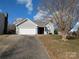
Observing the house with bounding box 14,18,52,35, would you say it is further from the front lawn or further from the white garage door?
the front lawn

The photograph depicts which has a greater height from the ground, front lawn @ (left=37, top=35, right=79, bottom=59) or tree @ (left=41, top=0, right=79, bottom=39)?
tree @ (left=41, top=0, right=79, bottom=39)

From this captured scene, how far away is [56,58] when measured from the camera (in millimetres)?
14672

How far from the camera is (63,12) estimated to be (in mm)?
35625

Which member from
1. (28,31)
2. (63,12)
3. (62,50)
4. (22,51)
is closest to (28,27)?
(28,31)

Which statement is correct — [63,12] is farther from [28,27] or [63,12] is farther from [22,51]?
[28,27]

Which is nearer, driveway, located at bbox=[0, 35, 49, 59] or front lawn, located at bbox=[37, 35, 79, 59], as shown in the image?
driveway, located at bbox=[0, 35, 49, 59]

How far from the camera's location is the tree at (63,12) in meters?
35.4

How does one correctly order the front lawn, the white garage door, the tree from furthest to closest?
the white garage door, the tree, the front lawn

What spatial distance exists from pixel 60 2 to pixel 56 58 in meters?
22.5

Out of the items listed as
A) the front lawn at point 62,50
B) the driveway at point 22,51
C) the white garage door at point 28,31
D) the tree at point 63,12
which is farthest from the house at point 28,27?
the driveway at point 22,51

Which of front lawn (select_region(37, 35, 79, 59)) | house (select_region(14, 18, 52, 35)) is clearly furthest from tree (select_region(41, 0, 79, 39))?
house (select_region(14, 18, 52, 35))

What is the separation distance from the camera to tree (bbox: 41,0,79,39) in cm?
3544

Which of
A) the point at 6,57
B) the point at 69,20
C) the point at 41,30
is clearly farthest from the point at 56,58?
the point at 41,30

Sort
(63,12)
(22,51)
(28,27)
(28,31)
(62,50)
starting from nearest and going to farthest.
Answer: (22,51), (62,50), (63,12), (28,31), (28,27)
